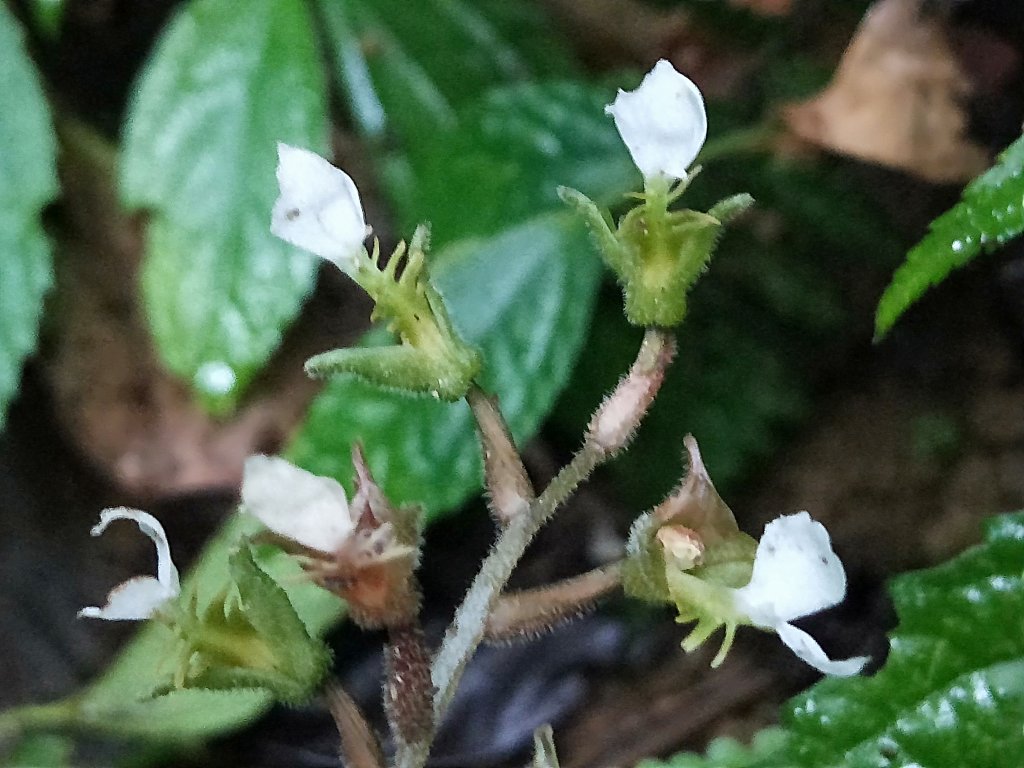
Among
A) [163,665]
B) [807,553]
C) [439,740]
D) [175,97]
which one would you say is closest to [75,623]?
[439,740]

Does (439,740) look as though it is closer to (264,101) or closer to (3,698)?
(3,698)

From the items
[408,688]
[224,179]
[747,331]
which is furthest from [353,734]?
[747,331]

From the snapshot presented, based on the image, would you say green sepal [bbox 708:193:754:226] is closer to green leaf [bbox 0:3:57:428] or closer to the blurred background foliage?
the blurred background foliage

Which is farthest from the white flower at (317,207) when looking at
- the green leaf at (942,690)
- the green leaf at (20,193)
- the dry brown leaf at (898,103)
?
the dry brown leaf at (898,103)

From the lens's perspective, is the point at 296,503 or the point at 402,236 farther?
the point at 402,236

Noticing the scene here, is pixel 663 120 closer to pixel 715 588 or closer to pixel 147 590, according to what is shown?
pixel 715 588

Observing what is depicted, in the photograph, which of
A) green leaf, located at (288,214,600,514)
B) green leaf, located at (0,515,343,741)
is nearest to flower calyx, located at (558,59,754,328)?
green leaf, located at (288,214,600,514)
